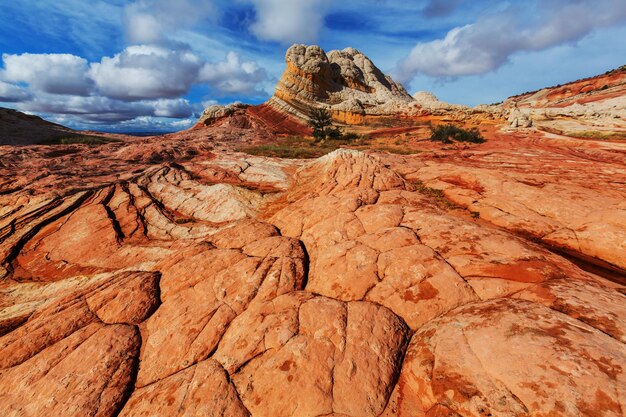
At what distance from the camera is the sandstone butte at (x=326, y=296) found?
4.09 m

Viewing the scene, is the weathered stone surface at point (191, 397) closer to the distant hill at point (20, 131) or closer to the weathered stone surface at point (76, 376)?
the weathered stone surface at point (76, 376)

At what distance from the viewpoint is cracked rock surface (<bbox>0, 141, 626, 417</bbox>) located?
4000 mm

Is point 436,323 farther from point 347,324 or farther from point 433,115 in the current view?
point 433,115

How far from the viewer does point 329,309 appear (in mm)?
5535

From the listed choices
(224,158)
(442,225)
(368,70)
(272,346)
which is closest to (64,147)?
(224,158)

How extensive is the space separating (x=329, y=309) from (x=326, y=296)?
678 millimetres

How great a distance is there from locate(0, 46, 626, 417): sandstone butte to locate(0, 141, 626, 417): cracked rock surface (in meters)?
0.04

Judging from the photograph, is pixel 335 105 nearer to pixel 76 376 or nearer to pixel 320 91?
pixel 320 91

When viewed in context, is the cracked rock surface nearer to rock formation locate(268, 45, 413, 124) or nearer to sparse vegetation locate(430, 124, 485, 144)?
sparse vegetation locate(430, 124, 485, 144)

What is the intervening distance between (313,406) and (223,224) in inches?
318

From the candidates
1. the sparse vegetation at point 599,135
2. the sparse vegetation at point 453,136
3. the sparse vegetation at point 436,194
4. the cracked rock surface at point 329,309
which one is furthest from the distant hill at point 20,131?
the sparse vegetation at point 599,135

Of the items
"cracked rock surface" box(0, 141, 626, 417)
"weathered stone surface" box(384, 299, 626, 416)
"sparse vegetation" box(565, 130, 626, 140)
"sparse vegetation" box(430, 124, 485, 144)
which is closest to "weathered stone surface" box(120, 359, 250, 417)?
"cracked rock surface" box(0, 141, 626, 417)

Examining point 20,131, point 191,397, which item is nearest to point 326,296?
point 191,397

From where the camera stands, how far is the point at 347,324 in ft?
17.2
